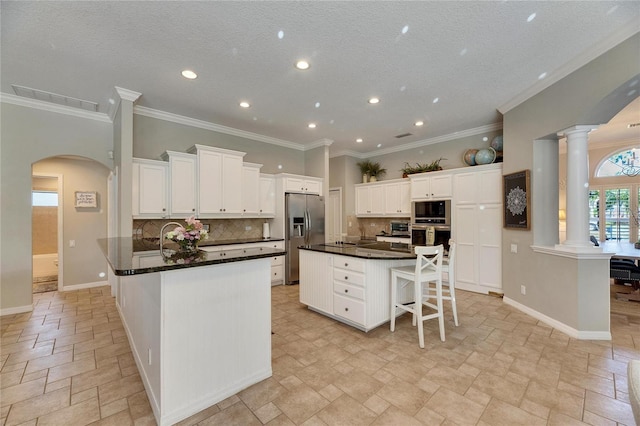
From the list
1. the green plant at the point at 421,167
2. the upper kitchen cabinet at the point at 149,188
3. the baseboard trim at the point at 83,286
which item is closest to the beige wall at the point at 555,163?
the green plant at the point at 421,167

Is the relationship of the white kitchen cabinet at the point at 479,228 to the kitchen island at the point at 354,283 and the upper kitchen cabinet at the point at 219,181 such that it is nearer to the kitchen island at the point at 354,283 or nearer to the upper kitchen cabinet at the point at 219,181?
the kitchen island at the point at 354,283

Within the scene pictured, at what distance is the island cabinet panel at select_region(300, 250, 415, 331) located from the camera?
2979 mm

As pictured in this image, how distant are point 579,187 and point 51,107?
6.88 meters

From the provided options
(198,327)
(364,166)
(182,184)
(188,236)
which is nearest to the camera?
(198,327)

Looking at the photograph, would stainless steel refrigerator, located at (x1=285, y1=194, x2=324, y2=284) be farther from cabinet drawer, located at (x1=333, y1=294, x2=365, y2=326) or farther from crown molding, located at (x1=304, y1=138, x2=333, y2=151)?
cabinet drawer, located at (x1=333, y1=294, x2=365, y2=326)

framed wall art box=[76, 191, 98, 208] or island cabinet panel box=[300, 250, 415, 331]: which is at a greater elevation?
framed wall art box=[76, 191, 98, 208]

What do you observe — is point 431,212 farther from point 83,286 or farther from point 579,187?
point 83,286

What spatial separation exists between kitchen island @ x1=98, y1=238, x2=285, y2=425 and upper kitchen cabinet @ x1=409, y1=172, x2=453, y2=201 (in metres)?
3.97

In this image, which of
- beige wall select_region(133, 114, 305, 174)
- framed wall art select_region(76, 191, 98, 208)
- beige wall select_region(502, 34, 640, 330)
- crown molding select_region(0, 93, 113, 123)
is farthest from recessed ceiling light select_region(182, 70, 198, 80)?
beige wall select_region(502, 34, 640, 330)

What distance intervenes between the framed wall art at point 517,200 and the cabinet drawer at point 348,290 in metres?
2.53

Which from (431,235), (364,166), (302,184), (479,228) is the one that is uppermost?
(364,166)

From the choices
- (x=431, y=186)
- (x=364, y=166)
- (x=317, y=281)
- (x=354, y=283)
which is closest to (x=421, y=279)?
(x=354, y=283)

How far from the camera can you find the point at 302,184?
5.59 meters

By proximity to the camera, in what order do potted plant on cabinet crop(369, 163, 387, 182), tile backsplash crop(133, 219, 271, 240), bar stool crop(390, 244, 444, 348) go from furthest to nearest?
1. potted plant on cabinet crop(369, 163, 387, 182)
2. tile backsplash crop(133, 219, 271, 240)
3. bar stool crop(390, 244, 444, 348)
